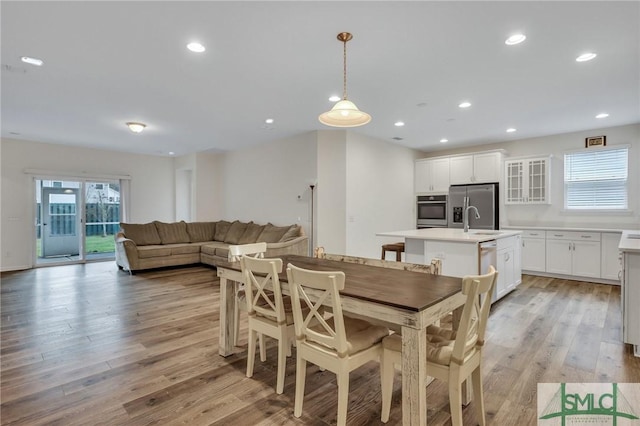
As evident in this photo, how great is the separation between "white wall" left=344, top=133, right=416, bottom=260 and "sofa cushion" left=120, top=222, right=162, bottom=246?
4.29 metres

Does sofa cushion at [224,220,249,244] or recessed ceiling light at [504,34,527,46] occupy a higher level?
recessed ceiling light at [504,34,527,46]

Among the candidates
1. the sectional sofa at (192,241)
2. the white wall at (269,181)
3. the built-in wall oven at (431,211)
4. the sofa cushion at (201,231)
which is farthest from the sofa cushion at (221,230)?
the built-in wall oven at (431,211)

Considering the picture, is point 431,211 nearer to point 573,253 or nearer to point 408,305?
point 573,253

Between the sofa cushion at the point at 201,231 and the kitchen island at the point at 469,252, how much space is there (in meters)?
4.93

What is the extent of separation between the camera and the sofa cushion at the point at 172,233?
7141 mm

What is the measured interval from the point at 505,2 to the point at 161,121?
194 inches

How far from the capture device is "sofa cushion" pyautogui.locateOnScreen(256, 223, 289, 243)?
614cm

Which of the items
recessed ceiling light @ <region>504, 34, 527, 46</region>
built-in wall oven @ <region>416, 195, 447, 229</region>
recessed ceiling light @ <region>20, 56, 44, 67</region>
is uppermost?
recessed ceiling light @ <region>20, 56, 44, 67</region>

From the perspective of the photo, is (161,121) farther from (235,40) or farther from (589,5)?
(589,5)

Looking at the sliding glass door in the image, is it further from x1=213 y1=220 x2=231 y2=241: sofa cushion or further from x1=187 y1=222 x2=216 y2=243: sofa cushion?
x1=213 y1=220 x2=231 y2=241: sofa cushion

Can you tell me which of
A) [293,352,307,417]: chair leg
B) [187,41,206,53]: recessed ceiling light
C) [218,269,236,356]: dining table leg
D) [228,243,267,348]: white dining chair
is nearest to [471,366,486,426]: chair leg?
[293,352,307,417]: chair leg

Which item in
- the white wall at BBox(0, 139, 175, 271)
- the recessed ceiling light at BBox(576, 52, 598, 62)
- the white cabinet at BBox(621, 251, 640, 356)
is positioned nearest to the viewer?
the white cabinet at BBox(621, 251, 640, 356)

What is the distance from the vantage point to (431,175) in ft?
23.7

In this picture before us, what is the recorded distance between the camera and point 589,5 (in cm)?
223
